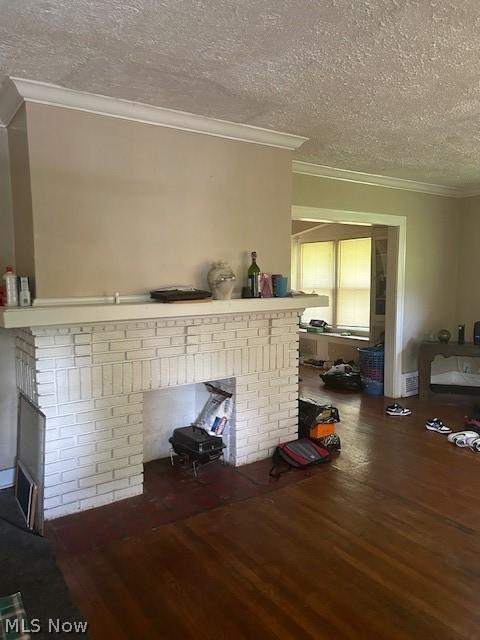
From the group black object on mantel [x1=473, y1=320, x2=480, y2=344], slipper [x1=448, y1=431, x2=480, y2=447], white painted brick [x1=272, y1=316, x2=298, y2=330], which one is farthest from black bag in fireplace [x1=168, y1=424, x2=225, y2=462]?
black object on mantel [x1=473, y1=320, x2=480, y2=344]

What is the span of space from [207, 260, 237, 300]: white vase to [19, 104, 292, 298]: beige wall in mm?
87

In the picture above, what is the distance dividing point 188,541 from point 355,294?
5.31 meters

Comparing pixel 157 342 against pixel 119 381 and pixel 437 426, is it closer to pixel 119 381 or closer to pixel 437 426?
pixel 119 381

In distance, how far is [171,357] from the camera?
317cm

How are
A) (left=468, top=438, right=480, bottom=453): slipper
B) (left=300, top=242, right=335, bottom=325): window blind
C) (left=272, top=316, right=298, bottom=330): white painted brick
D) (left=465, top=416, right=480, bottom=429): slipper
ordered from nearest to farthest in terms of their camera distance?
(left=272, top=316, right=298, bottom=330): white painted brick, (left=468, top=438, right=480, bottom=453): slipper, (left=465, top=416, right=480, bottom=429): slipper, (left=300, top=242, right=335, bottom=325): window blind

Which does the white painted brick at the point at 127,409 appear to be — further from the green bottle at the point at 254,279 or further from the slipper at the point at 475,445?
the slipper at the point at 475,445

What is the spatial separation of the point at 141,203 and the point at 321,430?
2.29 metres

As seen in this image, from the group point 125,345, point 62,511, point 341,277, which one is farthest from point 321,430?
point 341,277

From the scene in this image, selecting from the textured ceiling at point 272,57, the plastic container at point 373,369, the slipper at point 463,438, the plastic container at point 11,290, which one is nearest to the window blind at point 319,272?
the plastic container at point 373,369

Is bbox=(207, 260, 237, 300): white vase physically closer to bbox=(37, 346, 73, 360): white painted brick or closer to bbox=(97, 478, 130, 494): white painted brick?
bbox=(37, 346, 73, 360): white painted brick

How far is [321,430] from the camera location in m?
3.92

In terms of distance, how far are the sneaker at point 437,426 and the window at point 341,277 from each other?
272 centimetres

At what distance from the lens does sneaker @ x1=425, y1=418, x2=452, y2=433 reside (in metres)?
4.36

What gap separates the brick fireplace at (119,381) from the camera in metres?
2.74
